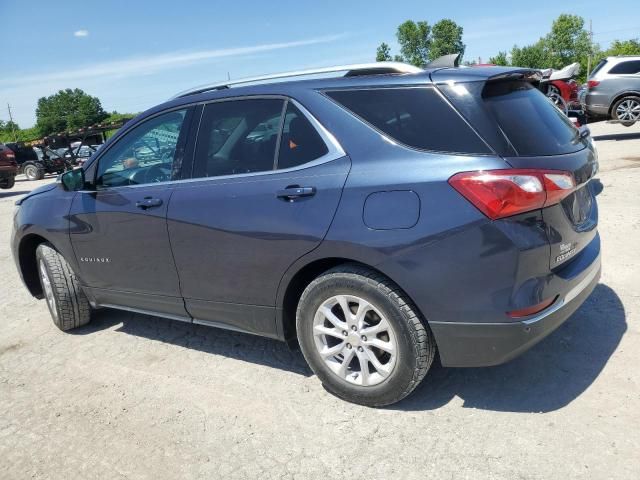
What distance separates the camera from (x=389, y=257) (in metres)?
2.69

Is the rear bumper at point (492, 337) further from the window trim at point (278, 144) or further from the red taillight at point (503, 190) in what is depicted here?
the window trim at point (278, 144)

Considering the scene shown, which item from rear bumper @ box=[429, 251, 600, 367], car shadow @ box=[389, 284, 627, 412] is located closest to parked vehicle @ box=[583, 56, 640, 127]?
car shadow @ box=[389, 284, 627, 412]

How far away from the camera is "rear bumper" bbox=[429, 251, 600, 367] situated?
2584 millimetres

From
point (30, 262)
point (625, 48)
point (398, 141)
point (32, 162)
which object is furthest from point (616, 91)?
point (625, 48)

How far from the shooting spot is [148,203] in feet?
11.9

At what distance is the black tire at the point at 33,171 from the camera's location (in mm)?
22938

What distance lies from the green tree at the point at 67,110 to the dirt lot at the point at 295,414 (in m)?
106

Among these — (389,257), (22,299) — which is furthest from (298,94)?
(22,299)

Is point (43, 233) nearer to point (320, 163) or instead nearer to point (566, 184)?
point (320, 163)

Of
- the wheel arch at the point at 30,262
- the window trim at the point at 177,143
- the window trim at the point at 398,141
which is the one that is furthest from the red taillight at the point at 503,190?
the wheel arch at the point at 30,262

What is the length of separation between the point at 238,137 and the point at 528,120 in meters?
1.63

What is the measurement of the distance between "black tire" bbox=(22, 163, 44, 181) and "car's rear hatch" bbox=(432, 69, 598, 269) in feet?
76.9

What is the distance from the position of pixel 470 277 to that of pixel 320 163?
97 centimetres

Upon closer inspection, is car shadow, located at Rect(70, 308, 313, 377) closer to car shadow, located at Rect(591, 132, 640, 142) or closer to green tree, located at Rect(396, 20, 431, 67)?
car shadow, located at Rect(591, 132, 640, 142)
